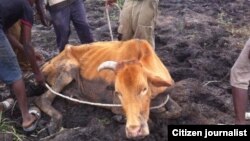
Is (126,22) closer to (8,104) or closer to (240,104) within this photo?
(8,104)

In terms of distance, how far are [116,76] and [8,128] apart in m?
1.69

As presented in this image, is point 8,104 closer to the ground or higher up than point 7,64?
closer to the ground

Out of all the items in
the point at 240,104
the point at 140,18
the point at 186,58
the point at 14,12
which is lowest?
the point at 186,58

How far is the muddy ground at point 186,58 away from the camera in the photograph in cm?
579

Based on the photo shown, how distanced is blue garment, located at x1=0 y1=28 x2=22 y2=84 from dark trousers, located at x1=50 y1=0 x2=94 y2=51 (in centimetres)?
156

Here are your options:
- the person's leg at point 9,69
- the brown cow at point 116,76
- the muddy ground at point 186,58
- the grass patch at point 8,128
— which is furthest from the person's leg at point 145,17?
the grass patch at point 8,128

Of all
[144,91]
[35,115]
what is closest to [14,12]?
[35,115]

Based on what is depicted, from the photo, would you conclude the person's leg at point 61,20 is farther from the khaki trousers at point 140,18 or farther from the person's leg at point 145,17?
the person's leg at point 145,17

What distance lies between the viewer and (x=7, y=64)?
5516 millimetres

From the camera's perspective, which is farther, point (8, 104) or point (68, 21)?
point (68, 21)

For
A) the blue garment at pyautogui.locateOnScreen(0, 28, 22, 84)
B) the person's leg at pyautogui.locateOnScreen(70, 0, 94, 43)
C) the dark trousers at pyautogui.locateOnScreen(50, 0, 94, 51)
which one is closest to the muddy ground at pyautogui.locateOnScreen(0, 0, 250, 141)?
the blue garment at pyautogui.locateOnScreen(0, 28, 22, 84)

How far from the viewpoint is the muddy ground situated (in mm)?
5785

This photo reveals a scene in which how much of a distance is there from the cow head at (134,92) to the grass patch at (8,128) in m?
1.47

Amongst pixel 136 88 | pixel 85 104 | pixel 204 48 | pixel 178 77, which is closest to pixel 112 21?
pixel 204 48
